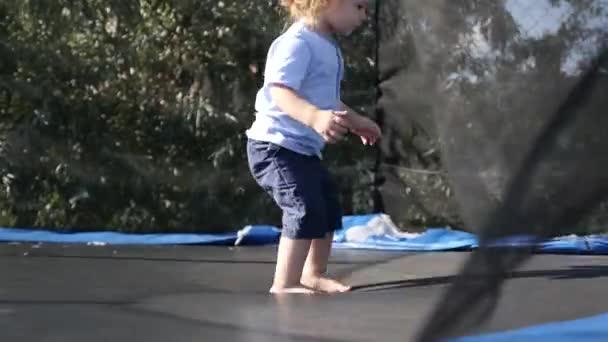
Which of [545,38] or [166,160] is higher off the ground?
[545,38]

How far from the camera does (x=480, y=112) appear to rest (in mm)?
2828

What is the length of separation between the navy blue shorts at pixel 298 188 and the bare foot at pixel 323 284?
10 cm

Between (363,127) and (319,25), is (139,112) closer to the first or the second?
(319,25)

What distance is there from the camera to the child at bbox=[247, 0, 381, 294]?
2.11m

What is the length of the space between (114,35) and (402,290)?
188cm

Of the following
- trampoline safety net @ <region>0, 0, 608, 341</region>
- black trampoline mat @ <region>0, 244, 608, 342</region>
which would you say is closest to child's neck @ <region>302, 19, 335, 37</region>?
black trampoline mat @ <region>0, 244, 608, 342</region>

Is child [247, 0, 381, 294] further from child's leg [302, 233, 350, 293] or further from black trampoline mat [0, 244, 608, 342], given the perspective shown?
black trampoline mat [0, 244, 608, 342]

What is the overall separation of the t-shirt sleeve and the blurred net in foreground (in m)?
0.44

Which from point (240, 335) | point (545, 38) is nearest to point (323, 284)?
point (240, 335)

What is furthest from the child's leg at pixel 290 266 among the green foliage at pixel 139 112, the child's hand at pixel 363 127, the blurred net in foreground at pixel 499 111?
the green foliage at pixel 139 112

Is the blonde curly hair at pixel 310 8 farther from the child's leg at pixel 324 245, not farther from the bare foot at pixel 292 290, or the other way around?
the bare foot at pixel 292 290

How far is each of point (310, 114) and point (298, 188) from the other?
Result: 0.66ft

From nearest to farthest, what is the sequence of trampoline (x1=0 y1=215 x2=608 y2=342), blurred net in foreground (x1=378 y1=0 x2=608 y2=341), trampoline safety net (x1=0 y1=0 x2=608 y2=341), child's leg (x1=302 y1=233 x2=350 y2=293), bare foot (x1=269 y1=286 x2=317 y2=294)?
blurred net in foreground (x1=378 y1=0 x2=608 y2=341), trampoline (x1=0 y1=215 x2=608 y2=342), bare foot (x1=269 y1=286 x2=317 y2=294), child's leg (x1=302 y1=233 x2=350 y2=293), trampoline safety net (x1=0 y1=0 x2=608 y2=341)

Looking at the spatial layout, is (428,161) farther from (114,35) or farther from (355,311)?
(355,311)
